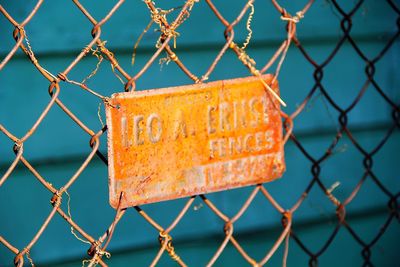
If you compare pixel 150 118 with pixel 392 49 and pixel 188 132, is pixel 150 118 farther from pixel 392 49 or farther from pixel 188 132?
pixel 392 49

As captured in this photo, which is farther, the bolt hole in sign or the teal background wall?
the teal background wall

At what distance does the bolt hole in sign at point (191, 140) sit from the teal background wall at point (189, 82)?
396 millimetres

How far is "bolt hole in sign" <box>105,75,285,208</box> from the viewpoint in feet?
4.73

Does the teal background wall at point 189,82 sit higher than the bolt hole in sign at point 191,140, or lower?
higher

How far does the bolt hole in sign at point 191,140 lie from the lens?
4.73ft

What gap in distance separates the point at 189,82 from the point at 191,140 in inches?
23.5

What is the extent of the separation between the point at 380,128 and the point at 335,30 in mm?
379

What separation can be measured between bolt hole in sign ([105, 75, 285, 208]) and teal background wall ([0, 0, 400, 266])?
40 cm

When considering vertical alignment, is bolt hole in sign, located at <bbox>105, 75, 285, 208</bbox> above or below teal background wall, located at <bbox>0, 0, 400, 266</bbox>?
below

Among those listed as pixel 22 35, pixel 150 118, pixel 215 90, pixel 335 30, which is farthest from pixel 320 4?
pixel 22 35

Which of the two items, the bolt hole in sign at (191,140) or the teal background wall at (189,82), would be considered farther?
the teal background wall at (189,82)

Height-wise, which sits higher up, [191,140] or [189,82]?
[189,82]

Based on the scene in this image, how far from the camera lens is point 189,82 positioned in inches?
82.8

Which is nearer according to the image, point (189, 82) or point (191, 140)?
point (191, 140)
